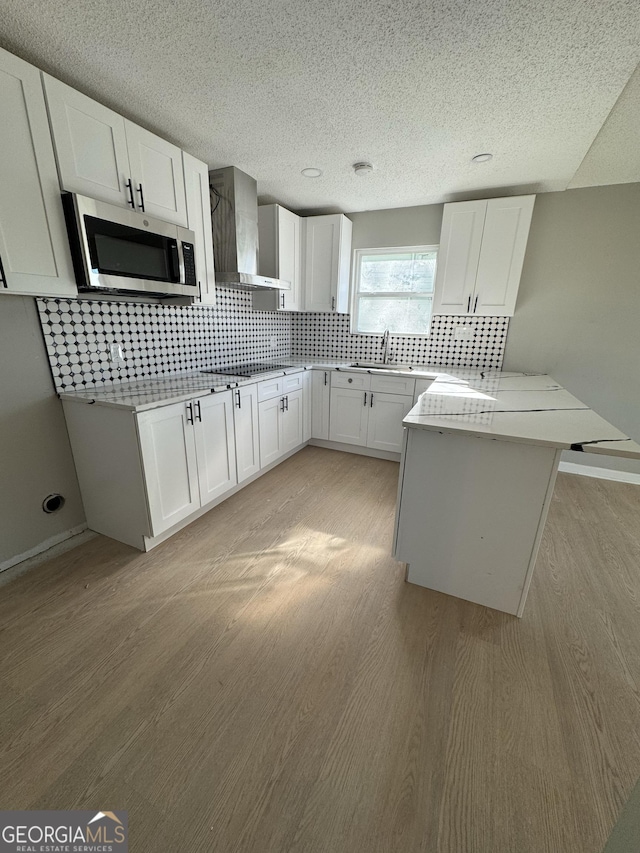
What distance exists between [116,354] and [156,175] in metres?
1.09

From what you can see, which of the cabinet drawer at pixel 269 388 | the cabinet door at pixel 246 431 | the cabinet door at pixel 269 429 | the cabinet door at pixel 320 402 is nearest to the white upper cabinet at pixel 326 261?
the cabinet door at pixel 320 402

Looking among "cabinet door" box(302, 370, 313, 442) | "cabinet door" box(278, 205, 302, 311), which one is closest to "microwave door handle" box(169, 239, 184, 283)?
"cabinet door" box(278, 205, 302, 311)

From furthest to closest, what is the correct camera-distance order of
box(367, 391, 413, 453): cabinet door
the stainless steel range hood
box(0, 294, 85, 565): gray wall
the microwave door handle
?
box(367, 391, 413, 453): cabinet door
the stainless steel range hood
the microwave door handle
box(0, 294, 85, 565): gray wall

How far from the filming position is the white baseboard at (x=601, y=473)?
9.82 feet

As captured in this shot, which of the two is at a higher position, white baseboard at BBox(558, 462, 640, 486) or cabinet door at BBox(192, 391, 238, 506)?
cabinet door at BBox(192, 391, 238, 506)

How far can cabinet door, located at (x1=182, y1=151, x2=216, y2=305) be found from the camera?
2182 millimetres

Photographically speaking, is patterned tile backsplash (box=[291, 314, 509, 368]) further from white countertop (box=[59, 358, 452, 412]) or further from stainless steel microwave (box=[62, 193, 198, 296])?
stainless steel microwave (box=[62, 193, 198, 296])

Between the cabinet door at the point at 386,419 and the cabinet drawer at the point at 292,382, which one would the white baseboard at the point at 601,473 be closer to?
the cabinet door at the point at 386,419

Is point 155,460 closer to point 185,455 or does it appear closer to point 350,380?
point 185,455

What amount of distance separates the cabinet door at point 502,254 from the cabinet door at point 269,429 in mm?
2047

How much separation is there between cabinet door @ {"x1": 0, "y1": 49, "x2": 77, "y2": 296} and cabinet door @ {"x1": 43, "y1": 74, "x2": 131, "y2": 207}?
0.05 meters

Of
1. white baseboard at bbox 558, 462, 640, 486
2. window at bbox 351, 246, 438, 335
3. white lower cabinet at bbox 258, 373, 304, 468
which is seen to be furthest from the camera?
window at bbox 351, 246, 438, 335

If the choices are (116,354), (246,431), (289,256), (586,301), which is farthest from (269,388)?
(586,301)

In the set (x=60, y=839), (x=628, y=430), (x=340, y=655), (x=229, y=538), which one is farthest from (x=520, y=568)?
(x=628, y=430)
